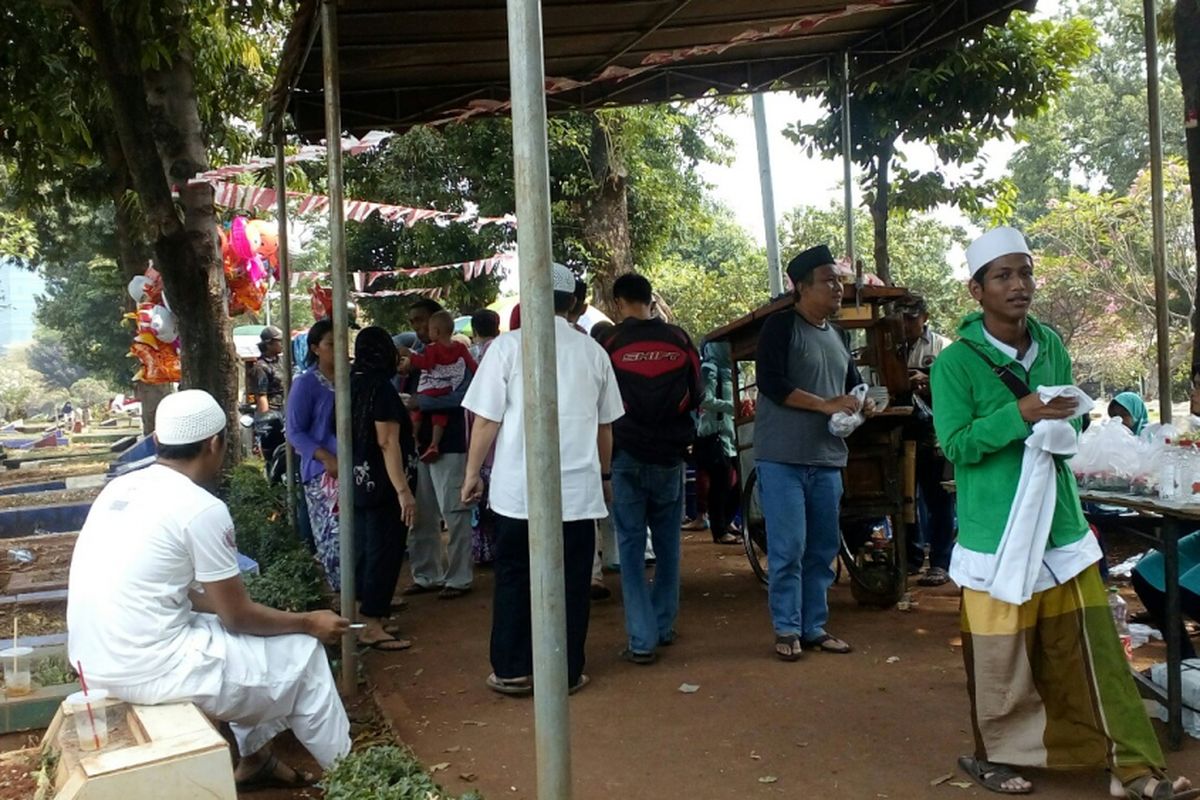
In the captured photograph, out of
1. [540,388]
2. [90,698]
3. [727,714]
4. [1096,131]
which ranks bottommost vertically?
[727,714]

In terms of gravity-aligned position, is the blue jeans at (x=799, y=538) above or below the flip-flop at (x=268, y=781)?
above

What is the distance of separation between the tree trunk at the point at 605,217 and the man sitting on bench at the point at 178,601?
1163 cm

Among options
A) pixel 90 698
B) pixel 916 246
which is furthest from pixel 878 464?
pixel 916 246

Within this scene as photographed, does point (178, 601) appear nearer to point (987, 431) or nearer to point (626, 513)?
point (626, 513)

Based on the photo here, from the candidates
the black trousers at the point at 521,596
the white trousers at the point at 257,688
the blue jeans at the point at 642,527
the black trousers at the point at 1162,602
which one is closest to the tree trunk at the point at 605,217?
the blue jeans at the point at 642,527

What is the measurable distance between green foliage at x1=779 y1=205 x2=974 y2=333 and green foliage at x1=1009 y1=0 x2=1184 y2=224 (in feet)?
28.3

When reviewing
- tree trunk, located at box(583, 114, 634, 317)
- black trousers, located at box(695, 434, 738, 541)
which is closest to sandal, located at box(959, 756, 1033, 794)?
black trousers, located at box(695, 434, 738, 541)

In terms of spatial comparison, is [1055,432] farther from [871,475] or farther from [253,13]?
[253,13]

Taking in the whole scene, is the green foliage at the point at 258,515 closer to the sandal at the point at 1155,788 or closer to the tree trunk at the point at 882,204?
the sandal at the point at 1155,788

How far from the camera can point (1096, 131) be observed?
4075 cm

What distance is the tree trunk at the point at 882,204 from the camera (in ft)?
31.8

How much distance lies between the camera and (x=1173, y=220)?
70.6 ft

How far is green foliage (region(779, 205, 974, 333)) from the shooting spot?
2756 centimetres

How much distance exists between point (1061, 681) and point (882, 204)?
704cm
